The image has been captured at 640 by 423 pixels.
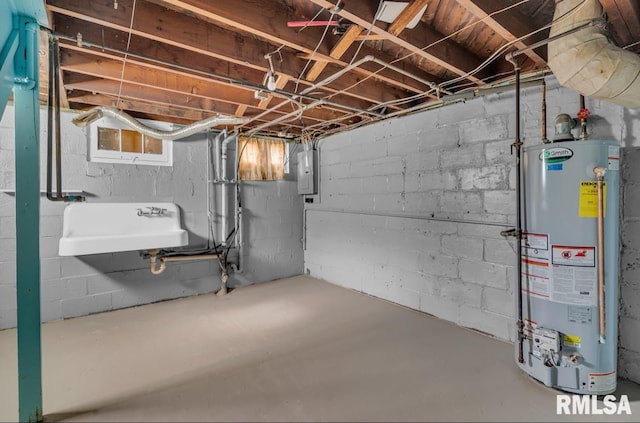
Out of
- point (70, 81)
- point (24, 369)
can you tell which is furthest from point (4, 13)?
point (24, 369)

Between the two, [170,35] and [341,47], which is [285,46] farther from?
[170,35]

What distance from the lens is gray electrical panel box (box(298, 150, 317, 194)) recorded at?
13.6 feet

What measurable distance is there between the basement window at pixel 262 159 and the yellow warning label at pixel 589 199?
327cm

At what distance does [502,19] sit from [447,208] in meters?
1.53

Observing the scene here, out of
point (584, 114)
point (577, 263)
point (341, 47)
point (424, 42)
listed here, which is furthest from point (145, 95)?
point (577, 263)

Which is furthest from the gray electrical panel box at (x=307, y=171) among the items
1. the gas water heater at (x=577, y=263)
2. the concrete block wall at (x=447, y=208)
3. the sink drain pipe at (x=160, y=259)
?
the gas water heater at (x=577, y=263)

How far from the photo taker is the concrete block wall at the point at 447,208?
2102mm

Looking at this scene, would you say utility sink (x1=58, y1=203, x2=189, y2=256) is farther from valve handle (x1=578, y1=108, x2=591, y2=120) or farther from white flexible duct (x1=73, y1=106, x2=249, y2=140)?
valve handle (x1=578, y1=108, x2=591, y2=120)

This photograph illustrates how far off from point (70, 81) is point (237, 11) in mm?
1670

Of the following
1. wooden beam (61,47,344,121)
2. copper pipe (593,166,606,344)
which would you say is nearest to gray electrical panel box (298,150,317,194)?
wooden beam (61,47,344,121)

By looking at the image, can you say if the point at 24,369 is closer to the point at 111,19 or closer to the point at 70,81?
the point at 111,19

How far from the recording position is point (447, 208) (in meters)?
2.74

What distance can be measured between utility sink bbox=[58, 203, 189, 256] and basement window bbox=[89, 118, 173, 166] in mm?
472

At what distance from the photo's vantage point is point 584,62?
1488mm
